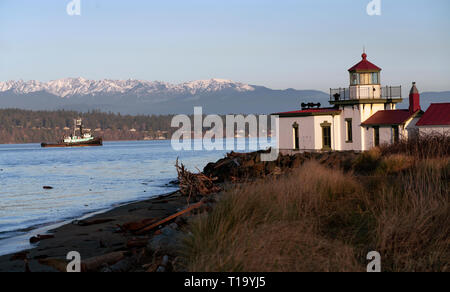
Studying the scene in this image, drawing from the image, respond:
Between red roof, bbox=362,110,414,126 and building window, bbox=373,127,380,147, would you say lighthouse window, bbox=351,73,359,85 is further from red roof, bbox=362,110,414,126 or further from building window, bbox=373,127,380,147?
building window, bbox=373,127,380,147

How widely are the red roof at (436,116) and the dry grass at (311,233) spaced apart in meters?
22.6

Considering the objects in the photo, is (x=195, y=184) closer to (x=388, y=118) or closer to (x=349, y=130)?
(x=388, y=118)

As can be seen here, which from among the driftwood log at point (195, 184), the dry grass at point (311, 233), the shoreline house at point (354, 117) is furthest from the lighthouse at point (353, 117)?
the dry grass at point (311, 233)

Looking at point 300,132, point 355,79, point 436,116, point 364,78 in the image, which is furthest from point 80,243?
point 364,78

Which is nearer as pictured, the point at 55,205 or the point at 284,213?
the point at 284,213

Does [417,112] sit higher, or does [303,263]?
[417,112]

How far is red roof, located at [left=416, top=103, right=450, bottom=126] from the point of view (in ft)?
105

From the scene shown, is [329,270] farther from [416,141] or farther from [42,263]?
[416,141]

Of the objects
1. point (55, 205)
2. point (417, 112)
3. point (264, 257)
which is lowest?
point (55, 205)

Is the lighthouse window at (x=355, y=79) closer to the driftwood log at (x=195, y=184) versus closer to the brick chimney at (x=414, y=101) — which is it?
the brick chimney at (x=414, y=101)
